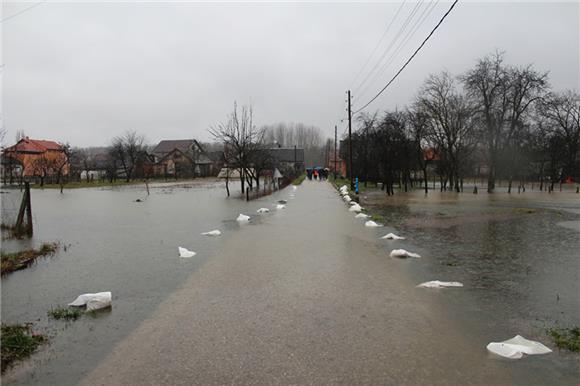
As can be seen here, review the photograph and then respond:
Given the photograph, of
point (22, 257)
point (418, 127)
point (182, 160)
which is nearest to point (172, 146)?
point (182, 160)

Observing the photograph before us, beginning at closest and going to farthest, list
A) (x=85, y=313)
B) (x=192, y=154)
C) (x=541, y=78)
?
(x=85, y=313)
(x=541, y=78)
(x=192, y=154)

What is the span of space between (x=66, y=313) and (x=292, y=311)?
9.95 feet

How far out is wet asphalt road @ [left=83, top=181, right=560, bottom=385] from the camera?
389cm

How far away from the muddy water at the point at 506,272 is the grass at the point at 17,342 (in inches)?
193

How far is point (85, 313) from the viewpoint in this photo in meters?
5.65

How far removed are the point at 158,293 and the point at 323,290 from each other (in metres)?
2.62

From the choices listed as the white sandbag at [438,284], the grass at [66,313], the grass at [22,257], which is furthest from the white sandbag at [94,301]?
the white sandbag at [438,284]

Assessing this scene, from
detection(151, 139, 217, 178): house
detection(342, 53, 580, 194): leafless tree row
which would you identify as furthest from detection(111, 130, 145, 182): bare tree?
detection(342, 53, 580, 194): leafless tree row

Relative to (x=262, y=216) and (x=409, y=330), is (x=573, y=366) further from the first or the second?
(x=262, y=216)

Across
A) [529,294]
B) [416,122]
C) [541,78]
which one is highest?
[541,78]

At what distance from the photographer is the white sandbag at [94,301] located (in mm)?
5789

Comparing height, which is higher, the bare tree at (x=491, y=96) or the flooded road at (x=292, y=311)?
the bare tree at (x=491, y=96)

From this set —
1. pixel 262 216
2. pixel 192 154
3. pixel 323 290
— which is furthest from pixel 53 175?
pixel 323 290

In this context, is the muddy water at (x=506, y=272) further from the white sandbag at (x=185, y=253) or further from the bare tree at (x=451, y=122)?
the bare tree at (x=451, y=122)
